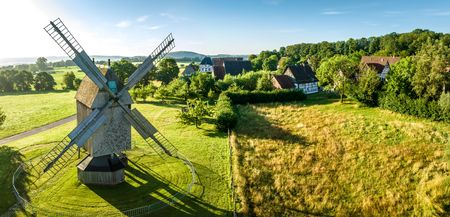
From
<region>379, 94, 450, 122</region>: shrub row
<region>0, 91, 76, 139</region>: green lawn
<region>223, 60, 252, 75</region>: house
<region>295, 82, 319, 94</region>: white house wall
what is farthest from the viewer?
<region>223, 60, 252, 75</region>: house

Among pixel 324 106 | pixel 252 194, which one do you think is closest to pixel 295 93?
pixel 324 106

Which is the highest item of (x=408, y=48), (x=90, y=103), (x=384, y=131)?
(x=408, y=48)

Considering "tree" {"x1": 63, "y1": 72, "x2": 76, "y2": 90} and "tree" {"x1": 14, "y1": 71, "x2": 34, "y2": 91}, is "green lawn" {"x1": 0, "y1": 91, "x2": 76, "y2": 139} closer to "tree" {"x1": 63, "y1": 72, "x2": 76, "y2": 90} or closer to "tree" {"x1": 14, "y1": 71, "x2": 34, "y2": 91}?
"tree" {"x1": 14, "y1": 71, "x2": 34, "y2": 91}

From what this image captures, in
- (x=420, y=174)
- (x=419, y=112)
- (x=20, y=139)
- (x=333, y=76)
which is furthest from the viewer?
(x=333, y=76)

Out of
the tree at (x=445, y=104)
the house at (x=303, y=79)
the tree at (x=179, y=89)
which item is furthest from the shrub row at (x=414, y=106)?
the tree at (x=179, y=89)

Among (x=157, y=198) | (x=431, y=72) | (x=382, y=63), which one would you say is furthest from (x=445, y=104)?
(x=382, y=63)

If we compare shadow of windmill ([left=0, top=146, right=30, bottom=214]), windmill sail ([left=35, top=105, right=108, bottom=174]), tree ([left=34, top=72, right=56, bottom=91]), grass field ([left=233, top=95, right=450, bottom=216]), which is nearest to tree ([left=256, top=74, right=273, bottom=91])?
grass field ([left=233, top=95, right=450, bottom=216])

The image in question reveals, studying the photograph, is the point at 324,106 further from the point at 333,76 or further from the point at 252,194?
the point at 252,194
